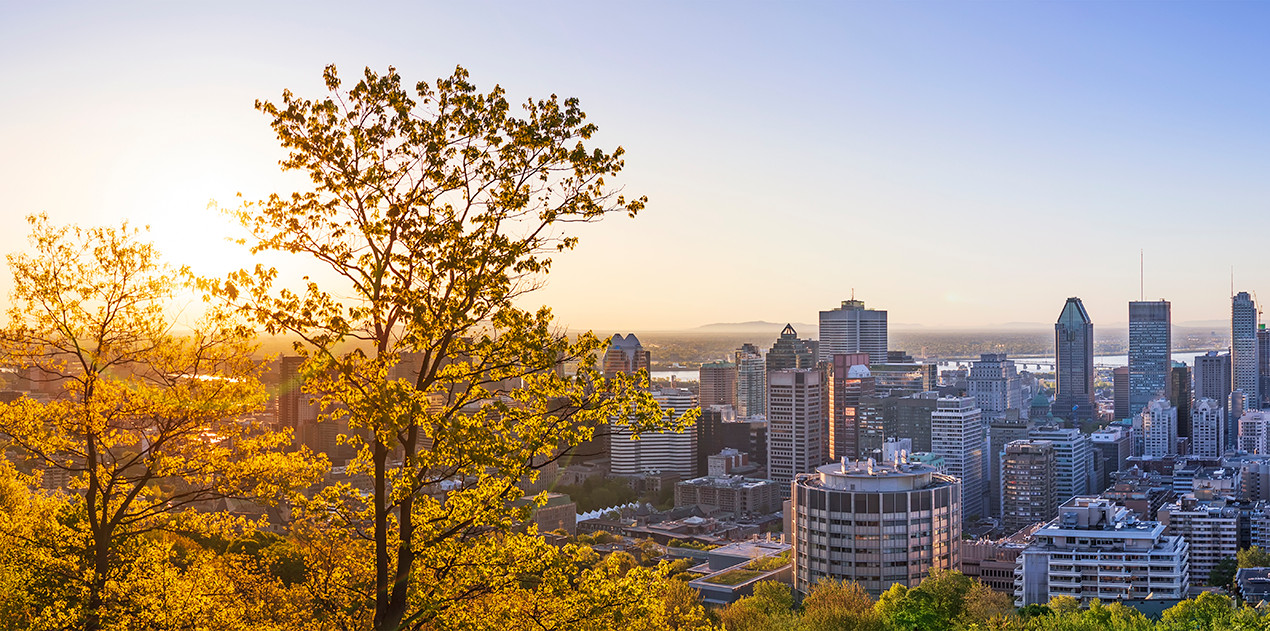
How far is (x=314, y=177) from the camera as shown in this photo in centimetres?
582

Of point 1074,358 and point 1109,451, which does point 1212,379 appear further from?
point 1109,451

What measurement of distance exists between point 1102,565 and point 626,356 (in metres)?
48.1

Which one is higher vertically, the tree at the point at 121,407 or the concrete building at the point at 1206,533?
the tree at the point at 121,407

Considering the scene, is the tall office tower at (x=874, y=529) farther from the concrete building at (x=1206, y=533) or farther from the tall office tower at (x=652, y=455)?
the tall office tower at (x=652, y=455)

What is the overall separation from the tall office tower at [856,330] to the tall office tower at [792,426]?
7709 cm

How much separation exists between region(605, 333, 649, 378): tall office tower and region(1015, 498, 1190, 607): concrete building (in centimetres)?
3992

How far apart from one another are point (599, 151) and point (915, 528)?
98.3ft

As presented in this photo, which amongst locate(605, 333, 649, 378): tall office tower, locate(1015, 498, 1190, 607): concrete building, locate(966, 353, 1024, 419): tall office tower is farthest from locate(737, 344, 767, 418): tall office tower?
locate(1015, 498, 1190, 607): concrete building

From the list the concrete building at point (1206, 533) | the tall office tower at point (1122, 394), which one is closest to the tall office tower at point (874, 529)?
the concrete building at point (1206, 533)

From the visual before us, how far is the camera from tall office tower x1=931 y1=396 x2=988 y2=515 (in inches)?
2778

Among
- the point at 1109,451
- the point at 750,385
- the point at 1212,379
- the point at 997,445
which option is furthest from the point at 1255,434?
the point at 750,385

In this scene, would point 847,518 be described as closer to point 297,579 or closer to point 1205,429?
point 297,579

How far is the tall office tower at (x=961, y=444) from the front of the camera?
70562mm

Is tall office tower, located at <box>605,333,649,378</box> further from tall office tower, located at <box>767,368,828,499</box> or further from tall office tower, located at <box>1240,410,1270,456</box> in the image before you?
tall office tower, located at <box>1240,410,1270,456</box>
